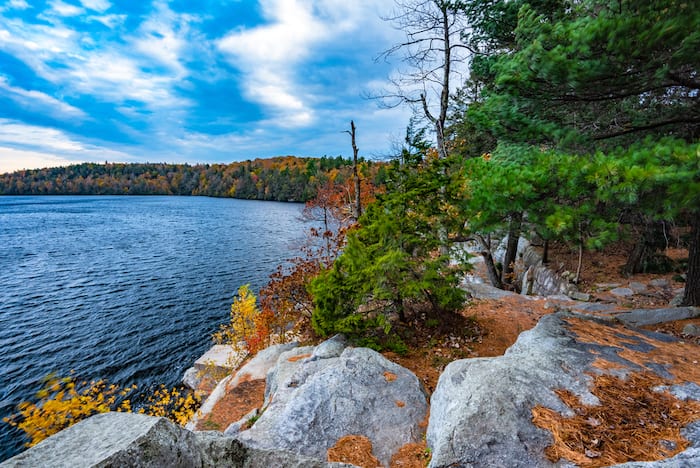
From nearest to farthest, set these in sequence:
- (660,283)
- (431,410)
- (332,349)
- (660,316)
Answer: (431,410) → (332,349) → (660,316) → (660,283)

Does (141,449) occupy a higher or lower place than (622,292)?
higher

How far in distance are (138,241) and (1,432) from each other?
95.4 feet

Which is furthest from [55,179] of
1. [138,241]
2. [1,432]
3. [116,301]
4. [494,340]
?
[494,340]

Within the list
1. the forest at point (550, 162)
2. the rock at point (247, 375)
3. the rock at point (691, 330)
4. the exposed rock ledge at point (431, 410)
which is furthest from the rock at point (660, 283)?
the rock at point (247, 375)

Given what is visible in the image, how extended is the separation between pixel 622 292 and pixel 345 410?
10252 mm

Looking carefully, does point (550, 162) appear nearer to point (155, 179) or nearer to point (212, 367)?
point (212, 367)

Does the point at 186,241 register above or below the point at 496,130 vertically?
below

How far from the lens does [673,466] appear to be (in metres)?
2.14

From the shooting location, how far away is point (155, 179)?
134 meters

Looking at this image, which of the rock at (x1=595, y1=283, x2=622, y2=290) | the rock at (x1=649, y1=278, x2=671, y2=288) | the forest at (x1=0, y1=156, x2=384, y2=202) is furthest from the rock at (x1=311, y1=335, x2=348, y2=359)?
the forest at (x1=0, y1=156, x2=384, y2=202)

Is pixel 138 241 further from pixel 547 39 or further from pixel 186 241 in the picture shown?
pixel 547 39

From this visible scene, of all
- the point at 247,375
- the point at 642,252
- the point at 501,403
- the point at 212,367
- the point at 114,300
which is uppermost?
the point at 642,252

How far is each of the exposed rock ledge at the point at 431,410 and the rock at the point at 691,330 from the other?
0.99 metres

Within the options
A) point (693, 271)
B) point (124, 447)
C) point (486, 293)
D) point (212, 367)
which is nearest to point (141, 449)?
point (124, 447)
